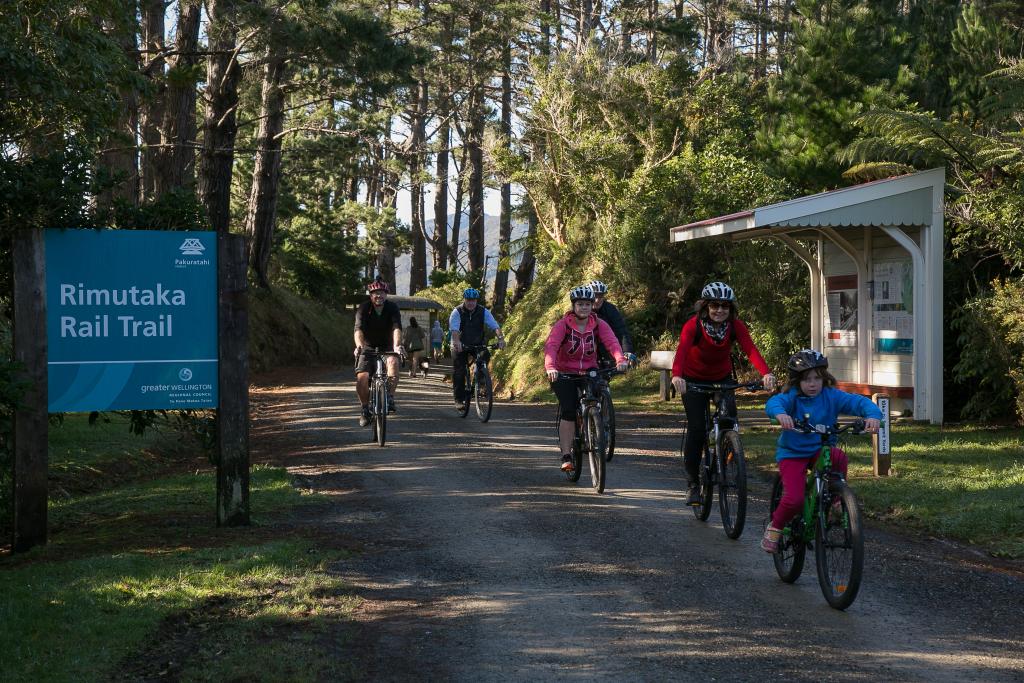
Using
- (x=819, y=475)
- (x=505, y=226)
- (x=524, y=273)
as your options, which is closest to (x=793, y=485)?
(x=819, y=475)

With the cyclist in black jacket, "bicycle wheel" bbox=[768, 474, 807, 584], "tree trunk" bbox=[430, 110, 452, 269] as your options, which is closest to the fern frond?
the cyclist in black jacket

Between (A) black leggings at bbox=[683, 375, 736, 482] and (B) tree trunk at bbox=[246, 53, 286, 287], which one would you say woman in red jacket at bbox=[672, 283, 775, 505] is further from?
(B) tree trunk at bbox=[246, 53, 286, 287]

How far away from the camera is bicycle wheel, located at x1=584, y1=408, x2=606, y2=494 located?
9.92 meters

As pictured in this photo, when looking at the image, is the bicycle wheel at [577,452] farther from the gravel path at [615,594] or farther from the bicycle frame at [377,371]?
the bicycle frame at [377,371]

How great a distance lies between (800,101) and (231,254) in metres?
18.3

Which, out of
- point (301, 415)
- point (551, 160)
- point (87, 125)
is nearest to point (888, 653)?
point (87, 125)

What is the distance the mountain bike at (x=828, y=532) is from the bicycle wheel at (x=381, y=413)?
710cm

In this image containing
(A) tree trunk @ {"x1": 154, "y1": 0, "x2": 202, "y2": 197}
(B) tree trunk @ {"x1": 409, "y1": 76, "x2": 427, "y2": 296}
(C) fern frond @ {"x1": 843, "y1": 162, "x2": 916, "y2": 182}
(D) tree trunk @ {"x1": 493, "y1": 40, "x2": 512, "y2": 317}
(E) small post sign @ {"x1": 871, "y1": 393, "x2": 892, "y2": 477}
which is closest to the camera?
(E) small post sign @ {"x1": 871, "y1": 393, "x2": 892, "y2": 477}

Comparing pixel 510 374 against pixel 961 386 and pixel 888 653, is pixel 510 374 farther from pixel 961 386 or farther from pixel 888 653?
pixel 888 653

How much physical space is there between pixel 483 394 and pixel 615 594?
10.1 m

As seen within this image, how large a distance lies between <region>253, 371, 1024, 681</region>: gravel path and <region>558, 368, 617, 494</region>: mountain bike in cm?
22

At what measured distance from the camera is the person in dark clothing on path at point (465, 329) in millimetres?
16156

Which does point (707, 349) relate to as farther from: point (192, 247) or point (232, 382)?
point (192, 247)

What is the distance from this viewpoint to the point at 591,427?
10.1 metres
